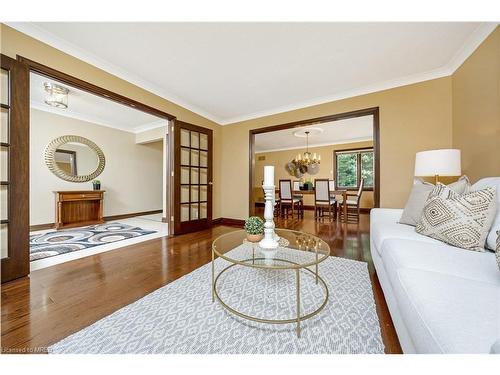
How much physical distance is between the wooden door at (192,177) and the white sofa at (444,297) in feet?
9.42

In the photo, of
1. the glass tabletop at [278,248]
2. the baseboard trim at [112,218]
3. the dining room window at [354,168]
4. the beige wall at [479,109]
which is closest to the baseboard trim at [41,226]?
the baseboard trim at [112,218]

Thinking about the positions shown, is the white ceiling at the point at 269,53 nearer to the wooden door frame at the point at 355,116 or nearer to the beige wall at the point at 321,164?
the wooden door frame at the point at 355,116

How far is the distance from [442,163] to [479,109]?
669 mm

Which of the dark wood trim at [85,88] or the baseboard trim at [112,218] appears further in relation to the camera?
the baseboard trim at [112,218]

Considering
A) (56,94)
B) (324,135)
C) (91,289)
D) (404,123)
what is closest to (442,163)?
(404,123)

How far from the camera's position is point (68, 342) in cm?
98

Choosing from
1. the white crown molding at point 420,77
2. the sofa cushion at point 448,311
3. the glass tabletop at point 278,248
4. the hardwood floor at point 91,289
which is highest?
the white crown molding at point 420,77

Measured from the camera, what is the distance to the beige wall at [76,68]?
1.62 metres

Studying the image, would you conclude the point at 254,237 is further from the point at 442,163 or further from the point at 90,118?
the point at 90,118

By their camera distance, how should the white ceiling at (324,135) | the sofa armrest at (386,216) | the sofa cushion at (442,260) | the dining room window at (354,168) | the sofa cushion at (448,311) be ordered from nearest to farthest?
the sofa cushion at (448,311)
the sofa cushion at (442,260)
the sofa armrest at (386,216)
the white ceiling at (324,135)
the dining room window at (354,168)

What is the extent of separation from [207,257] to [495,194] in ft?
7.75

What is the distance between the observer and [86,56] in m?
2.06

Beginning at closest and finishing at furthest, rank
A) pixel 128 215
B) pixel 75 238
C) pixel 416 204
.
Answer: pixel 416 204, pixel 75 238, pixel 128 215

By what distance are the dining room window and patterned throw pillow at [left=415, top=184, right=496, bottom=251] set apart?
5.06 meters
